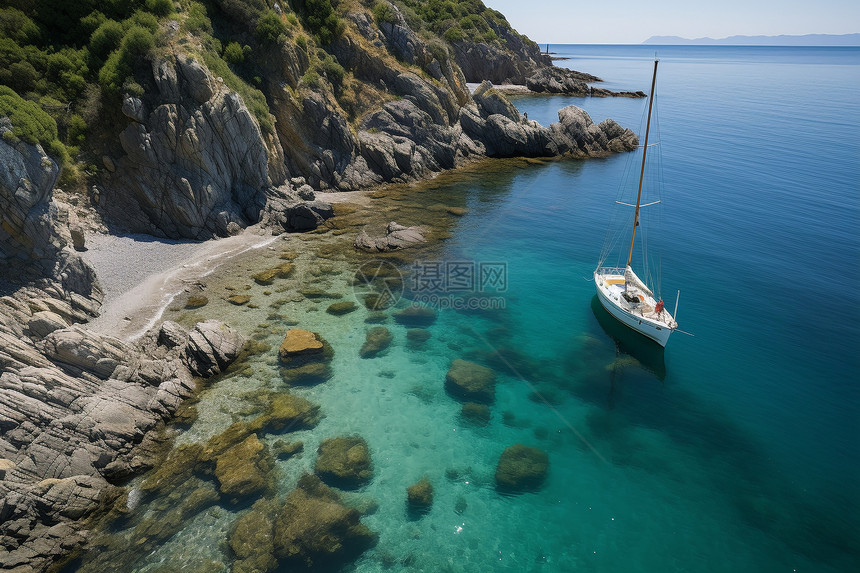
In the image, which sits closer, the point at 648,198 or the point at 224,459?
the point at 224,459

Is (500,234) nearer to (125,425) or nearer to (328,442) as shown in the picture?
(328,442)

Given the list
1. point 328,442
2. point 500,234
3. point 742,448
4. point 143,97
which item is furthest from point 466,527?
point 143,97

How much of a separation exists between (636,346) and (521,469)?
13968 millimetres

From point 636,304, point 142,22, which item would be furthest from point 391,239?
point 142,22

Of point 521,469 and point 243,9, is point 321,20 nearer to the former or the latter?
point 243,9

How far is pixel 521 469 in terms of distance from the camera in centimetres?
2020

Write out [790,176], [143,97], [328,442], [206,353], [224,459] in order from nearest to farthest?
1. [224,459]
2. [328,442]
3. [206,353]
4. [143,97]
5. [790,176]

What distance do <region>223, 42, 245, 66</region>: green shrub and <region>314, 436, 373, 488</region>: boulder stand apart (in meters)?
42.5

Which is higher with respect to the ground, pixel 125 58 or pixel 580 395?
pixel 125 58

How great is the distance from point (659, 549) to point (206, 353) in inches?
966

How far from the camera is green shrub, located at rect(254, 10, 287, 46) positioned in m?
46.2

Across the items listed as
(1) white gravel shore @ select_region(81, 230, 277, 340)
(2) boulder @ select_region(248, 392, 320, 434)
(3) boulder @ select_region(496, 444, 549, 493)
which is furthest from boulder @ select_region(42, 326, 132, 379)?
(3) boulder @ select_region(496, 444, 549, 493)

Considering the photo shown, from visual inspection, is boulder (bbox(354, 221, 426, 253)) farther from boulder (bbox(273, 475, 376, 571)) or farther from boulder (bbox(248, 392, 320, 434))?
boulder (bbox(273, 475, 376, 571))

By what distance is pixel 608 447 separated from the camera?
21.7m
